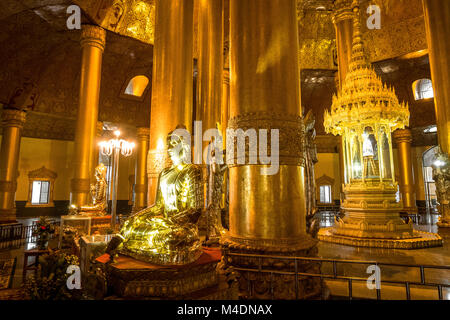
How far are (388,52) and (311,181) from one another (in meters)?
14.2

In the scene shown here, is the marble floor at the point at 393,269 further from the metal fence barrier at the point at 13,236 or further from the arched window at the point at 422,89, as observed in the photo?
the arched window at the point at 422,89

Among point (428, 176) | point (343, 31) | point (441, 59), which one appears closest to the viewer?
point (441, 59)

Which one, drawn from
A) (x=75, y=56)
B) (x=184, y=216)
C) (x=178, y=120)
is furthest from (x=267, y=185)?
(x=75, y=56)

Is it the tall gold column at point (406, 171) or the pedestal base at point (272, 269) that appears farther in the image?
the tall gold column at point (406, 171)

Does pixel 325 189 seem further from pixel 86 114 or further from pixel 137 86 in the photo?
pixel 86 114

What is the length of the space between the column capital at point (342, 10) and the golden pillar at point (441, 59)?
2.77m

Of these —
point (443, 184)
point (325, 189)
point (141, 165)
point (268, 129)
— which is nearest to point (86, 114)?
point (268, 129)

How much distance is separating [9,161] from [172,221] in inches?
592

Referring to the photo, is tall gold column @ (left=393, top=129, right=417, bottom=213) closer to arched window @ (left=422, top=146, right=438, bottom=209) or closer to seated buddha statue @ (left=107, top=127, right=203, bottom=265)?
arched window @ (left=422, top=146, right=438, bottom=209)

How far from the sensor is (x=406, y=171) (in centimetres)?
1864

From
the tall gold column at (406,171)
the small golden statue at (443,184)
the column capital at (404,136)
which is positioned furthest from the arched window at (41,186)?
the column capital at (404,136)

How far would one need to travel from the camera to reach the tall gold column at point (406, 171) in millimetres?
18188
